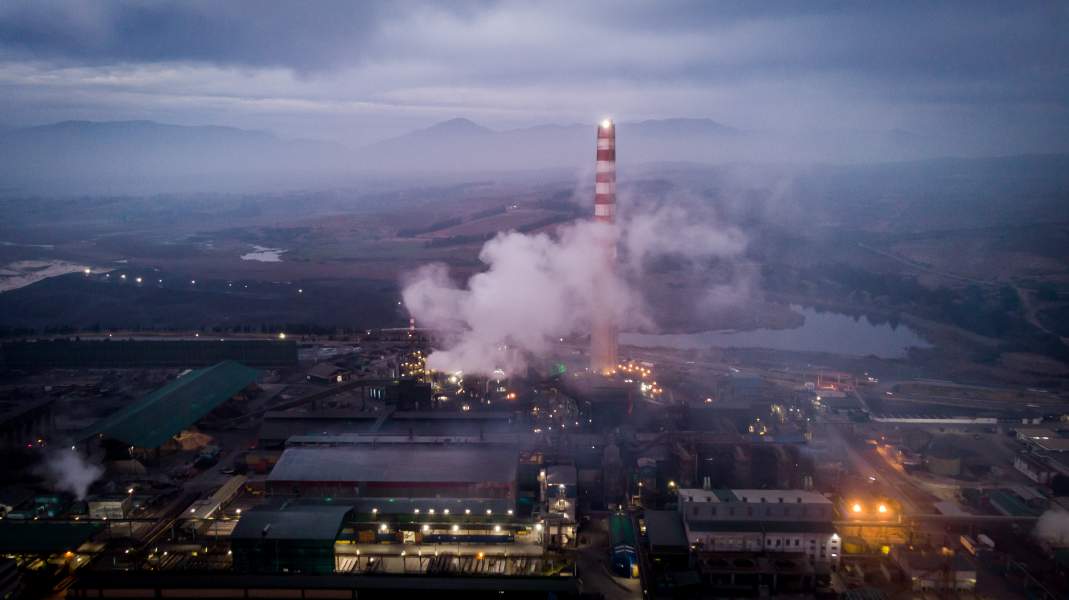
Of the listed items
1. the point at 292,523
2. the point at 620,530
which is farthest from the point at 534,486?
the point at 292,523

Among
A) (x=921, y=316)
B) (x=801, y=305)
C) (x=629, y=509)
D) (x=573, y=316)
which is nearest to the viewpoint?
(x=629, y=509)

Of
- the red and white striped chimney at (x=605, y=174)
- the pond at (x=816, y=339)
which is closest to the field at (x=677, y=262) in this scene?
the pond at (x=816, y=339)

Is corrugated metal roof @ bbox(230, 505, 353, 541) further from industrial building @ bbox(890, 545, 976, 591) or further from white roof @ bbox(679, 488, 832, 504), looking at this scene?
industrial building @ bbox(890, 545, 976, 591)

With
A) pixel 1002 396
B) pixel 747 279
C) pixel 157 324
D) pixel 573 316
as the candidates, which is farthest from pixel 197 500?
pixel 747 279

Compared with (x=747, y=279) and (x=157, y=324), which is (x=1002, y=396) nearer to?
(x=747, y=279)

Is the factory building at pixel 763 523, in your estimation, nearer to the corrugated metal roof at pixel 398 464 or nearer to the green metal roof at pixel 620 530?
the green metal roof at pixel 620 530

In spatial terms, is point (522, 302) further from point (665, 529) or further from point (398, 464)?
point (665, 529)
